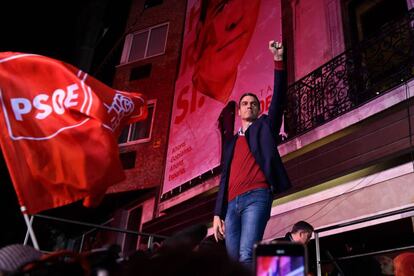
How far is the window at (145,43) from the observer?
16.7 m

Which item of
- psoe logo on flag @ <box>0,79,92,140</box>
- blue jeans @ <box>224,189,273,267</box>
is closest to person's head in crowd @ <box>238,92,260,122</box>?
blue jeans @ <box>224,189,273,267</box>

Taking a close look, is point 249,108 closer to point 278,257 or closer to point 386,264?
point 278,257

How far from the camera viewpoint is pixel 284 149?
9047 mm

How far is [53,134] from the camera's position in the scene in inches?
146

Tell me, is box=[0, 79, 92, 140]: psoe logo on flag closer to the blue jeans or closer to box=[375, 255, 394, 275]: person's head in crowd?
the blue jeans

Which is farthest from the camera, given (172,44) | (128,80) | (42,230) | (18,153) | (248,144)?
(42,230)

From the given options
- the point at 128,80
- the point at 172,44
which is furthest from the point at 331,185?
the point at 128,80

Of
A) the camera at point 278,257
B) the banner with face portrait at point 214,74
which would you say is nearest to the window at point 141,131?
the banner with face portrait at point 214,74

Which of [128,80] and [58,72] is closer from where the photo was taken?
[58,72]

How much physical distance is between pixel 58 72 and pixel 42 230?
15.7m

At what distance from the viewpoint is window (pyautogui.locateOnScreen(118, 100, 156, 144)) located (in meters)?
15.2

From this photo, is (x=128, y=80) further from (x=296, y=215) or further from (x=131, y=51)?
(x=296, y=215)

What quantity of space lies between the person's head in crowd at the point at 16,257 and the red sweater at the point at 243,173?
2.19 metres

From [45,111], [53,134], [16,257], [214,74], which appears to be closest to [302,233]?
[53,134]
